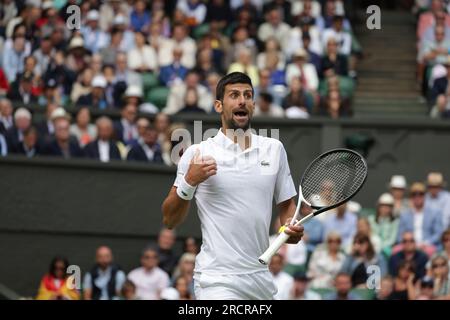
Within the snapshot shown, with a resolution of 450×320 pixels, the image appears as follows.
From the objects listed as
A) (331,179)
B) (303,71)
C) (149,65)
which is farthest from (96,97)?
(331,179)

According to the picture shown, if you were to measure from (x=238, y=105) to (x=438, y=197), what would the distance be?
7483 mm

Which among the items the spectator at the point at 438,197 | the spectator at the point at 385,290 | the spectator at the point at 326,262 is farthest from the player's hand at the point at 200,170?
the spectator at the point at 438,197

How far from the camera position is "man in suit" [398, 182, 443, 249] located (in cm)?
1532

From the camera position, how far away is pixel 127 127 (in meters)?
16.3

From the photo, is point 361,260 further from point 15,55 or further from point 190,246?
point 15,55

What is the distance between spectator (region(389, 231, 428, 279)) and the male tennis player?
614 cm

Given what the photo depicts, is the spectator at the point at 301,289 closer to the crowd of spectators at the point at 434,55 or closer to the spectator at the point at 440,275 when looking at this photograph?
the spectator at the point at 440,275

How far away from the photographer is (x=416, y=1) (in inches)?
794

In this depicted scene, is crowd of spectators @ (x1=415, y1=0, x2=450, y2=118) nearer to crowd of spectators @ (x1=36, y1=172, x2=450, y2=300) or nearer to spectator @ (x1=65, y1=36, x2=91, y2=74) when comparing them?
crowd of spectators @ (x1=36, y1=172, x2=450, y2=300)

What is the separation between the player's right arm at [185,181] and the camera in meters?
8.35

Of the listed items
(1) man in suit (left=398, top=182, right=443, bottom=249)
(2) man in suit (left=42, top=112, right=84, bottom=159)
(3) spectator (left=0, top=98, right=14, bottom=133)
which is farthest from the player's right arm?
(3) spectator (left=0, top=98, right=14, bottom=133)

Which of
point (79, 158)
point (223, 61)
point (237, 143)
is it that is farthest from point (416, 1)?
point (237, 143)
